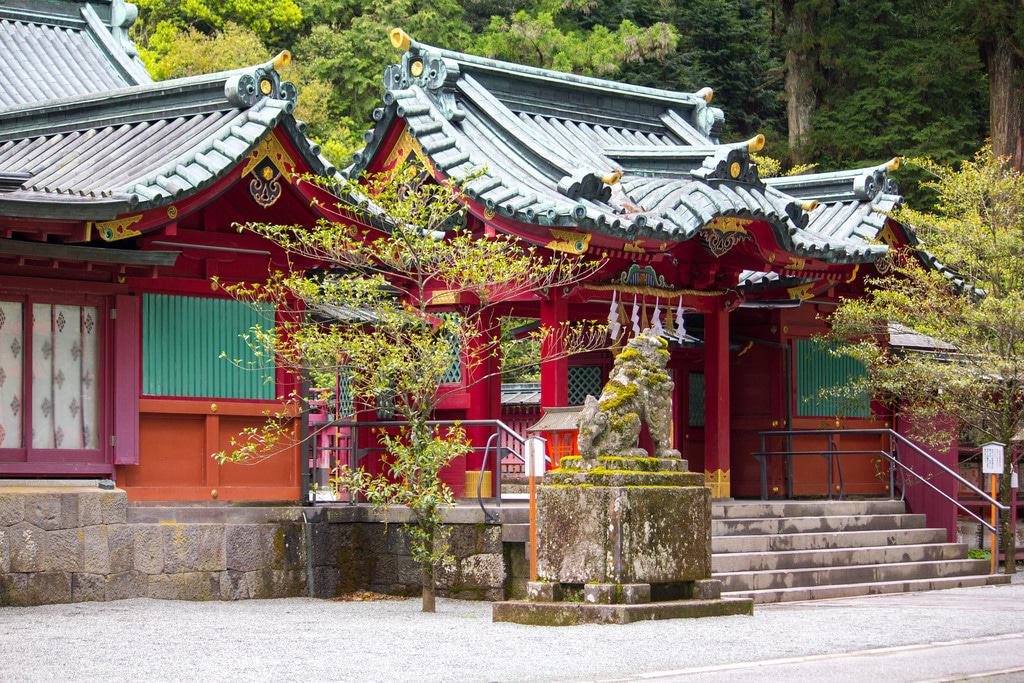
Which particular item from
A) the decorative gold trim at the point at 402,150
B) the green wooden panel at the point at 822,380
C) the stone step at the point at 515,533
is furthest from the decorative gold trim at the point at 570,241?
the green wooden panel at the point at 822,380

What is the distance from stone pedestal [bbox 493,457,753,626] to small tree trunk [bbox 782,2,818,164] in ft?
80.4

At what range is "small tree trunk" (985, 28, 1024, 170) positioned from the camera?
100 ft

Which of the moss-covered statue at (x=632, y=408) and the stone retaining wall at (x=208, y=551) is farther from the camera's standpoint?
the stone retaining wall at (x=208, y=551)

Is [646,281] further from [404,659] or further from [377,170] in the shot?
[404,659]

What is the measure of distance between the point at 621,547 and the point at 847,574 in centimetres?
564

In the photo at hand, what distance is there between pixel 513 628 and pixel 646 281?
8.02m

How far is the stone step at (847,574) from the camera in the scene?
16453 mm

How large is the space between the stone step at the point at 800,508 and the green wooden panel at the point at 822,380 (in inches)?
104

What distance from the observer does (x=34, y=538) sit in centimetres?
1461

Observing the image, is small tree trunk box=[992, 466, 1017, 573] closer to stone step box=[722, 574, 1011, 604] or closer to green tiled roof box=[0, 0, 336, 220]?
stone step box=[722, 574, 1011, 604]

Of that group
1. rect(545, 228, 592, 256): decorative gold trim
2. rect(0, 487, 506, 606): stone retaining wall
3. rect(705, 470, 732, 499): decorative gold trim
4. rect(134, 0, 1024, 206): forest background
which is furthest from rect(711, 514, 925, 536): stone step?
rect(134, 0, 1024, 206): forest background

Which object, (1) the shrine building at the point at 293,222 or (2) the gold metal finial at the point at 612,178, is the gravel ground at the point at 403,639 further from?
(2) the gold metal finial at the point at 612,178

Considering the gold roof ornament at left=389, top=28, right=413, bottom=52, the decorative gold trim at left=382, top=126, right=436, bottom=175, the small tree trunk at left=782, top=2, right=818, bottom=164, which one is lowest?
the decorative gold trim at left=382, top=126, right=436, bottom=175

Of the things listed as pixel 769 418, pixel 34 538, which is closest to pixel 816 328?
pixel 769 418
